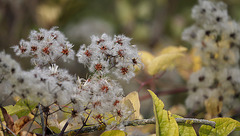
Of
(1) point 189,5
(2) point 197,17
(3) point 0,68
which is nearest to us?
(3) point 0,68

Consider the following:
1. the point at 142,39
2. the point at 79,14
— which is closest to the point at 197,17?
the point at 142,39

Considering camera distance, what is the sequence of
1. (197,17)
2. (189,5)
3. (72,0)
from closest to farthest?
(197,17), (72,0), (189,5)

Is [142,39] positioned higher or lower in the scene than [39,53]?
higher

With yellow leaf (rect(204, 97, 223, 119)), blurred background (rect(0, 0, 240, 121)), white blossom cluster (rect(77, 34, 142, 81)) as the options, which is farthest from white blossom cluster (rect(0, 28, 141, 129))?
blurred background (rect(0, 0, 240, 121))

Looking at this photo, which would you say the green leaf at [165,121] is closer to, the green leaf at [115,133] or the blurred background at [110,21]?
the green leaf at [115,133]

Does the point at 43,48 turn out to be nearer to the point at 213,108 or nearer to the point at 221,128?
the point at 221,128

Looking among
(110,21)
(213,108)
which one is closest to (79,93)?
(213,108)

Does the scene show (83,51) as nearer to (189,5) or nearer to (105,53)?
(105,53)

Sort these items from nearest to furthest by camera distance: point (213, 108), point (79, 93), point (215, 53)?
point (79, 93)
point (213, 108)
point (215, 53)
